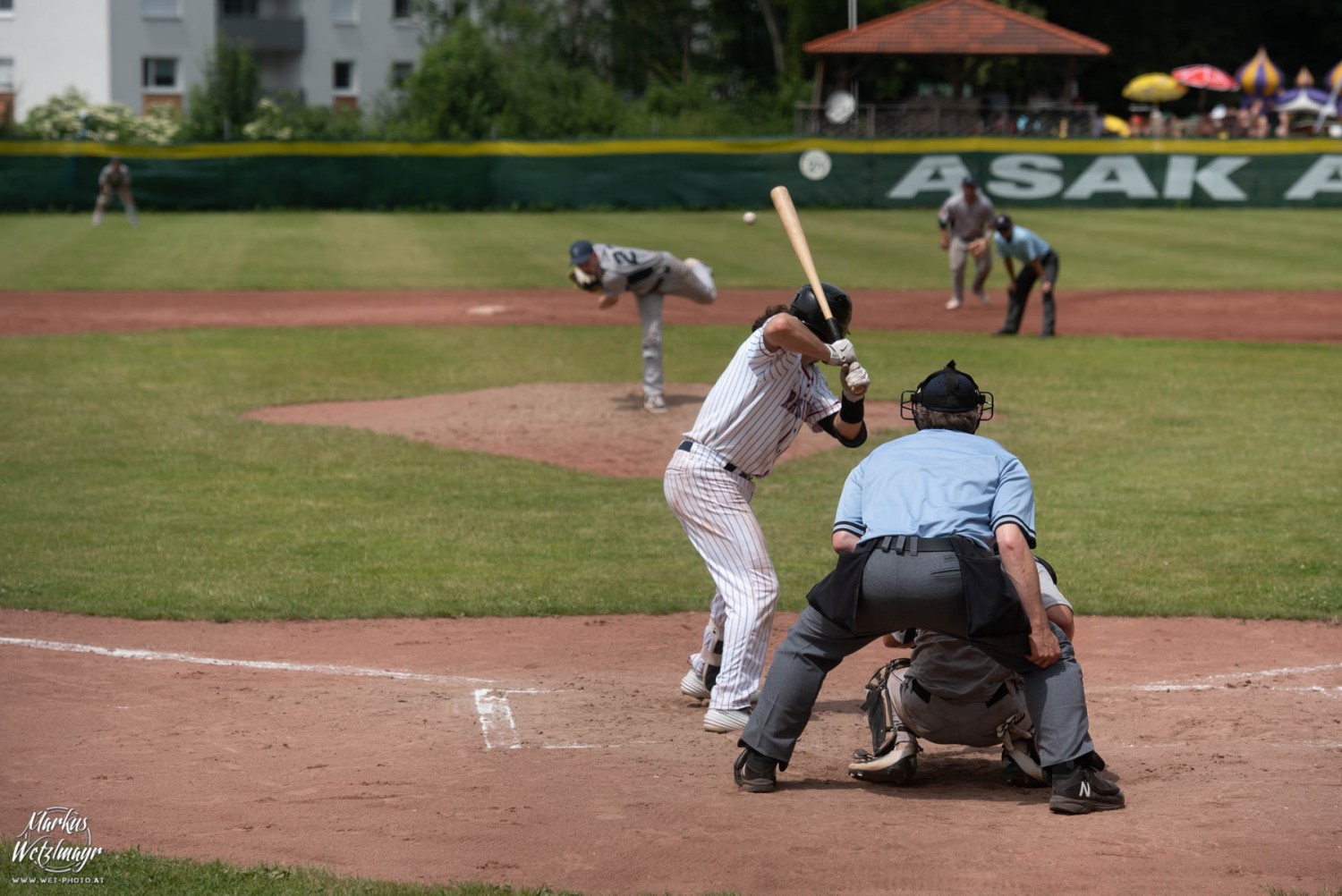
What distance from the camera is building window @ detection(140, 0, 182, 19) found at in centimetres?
6006

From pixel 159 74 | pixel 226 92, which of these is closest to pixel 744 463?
pixel 226 92

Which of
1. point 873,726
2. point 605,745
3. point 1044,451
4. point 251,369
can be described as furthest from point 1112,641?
point 251,369

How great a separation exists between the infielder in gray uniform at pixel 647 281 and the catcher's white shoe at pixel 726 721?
7.79 meters

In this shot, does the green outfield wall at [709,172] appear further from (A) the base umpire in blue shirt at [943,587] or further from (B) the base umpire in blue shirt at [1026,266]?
(A) the base umpire in blue shirt at [943,587]

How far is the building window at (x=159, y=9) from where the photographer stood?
6006 cm

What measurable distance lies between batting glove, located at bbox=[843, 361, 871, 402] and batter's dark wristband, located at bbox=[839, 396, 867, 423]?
0.42 feet

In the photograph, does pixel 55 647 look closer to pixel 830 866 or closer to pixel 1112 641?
pixel 830 866

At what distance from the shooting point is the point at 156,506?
1157 cm

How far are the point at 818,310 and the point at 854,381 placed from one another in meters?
0.42

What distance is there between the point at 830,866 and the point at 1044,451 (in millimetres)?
8891

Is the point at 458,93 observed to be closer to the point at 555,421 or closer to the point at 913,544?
the point at 555,421

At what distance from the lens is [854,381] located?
6.39 metres

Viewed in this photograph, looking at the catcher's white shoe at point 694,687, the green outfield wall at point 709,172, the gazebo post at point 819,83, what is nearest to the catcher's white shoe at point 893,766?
the catcher's white shoe at point 694,687

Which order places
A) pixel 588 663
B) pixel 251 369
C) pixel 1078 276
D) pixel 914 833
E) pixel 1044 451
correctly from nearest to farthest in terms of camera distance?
pixel 914 833
pixel 588 663
pixel 1044 451
pixel 251 369
pixel 1078 276
